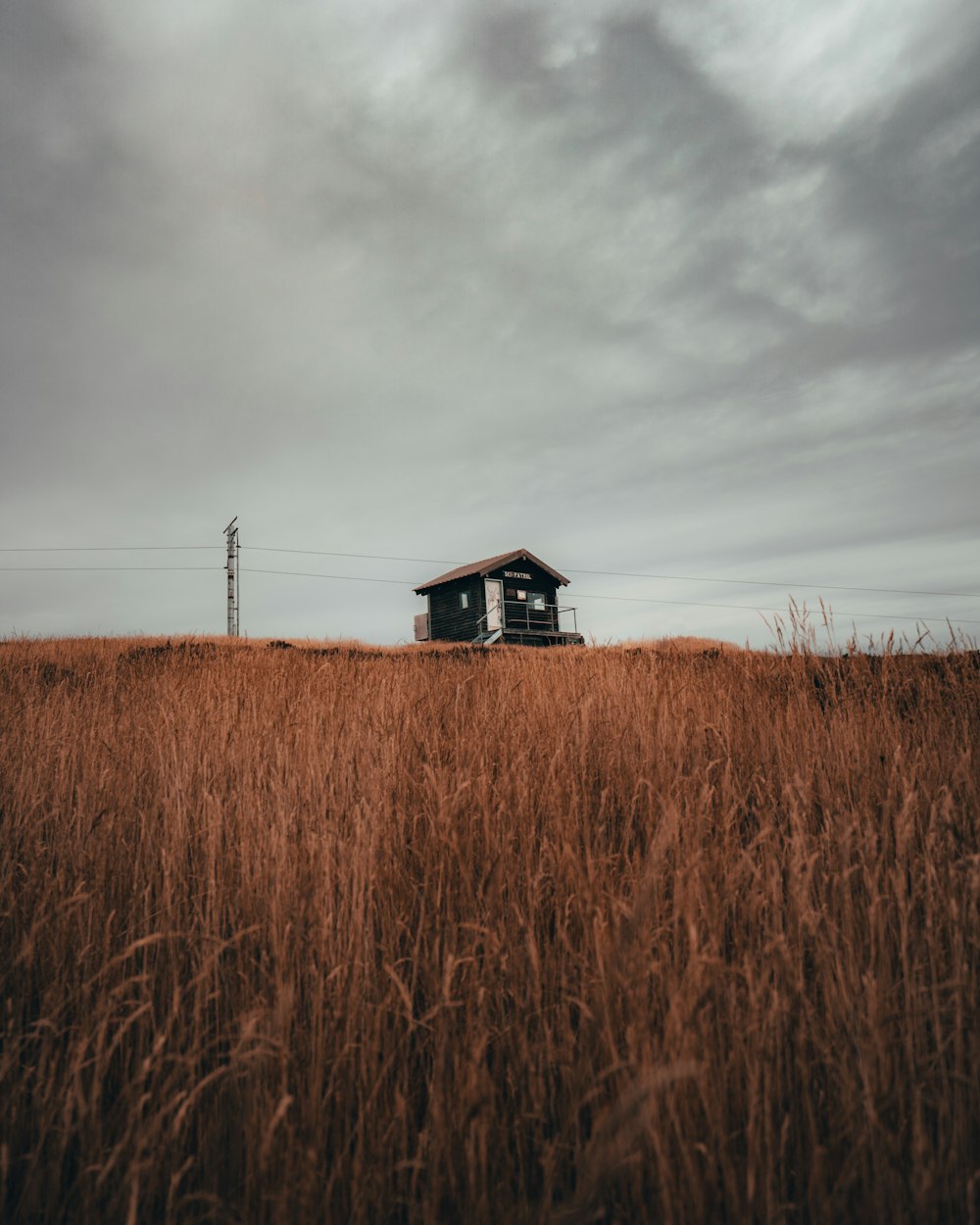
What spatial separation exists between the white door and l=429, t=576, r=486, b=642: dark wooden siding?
0.31 metres

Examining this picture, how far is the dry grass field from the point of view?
1.17 metres

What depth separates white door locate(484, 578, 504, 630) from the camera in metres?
31.2

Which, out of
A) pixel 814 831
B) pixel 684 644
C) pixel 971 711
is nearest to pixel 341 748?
pixel 814 831

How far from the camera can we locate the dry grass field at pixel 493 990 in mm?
1173

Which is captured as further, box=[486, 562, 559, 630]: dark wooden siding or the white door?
box=[486, 562, 559, 630]: dark wooden siding

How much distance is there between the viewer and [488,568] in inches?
1209

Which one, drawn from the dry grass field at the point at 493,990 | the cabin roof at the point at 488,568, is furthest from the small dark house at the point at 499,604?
the dry grass field at the point at 493,990

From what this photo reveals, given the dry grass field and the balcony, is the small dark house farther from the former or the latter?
the dry grass field

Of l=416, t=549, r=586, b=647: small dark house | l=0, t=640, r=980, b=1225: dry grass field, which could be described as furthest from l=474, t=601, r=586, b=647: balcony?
l=0, t=640, r=980, b=1225: dry grass field

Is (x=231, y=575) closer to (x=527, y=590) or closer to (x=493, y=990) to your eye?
(x=527, y=590)

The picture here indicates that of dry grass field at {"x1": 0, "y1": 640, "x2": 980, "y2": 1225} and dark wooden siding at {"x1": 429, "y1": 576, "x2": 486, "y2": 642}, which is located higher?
dark wooden siding at {"x1": 429, "y1": 576, "x2": 486, "y2": 642}

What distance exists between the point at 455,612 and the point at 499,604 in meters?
2.97

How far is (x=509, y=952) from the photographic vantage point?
174 centimetres

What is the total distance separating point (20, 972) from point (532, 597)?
32566 millimetres
